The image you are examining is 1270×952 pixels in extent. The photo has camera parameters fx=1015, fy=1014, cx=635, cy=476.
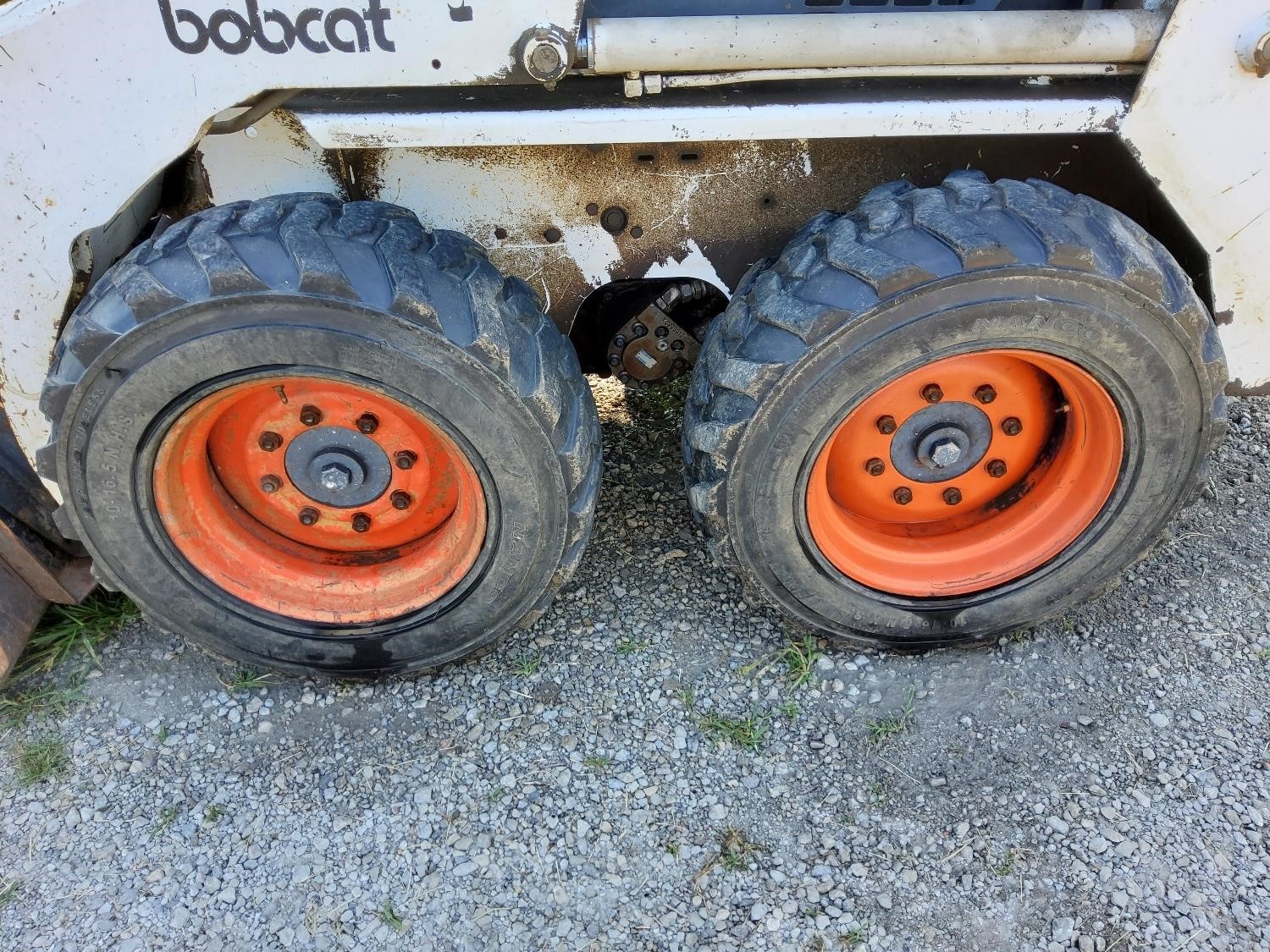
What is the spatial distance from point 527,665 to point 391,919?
0.72 m

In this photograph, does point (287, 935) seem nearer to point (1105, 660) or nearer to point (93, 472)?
point (93, 472)

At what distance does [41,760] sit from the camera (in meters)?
2.51

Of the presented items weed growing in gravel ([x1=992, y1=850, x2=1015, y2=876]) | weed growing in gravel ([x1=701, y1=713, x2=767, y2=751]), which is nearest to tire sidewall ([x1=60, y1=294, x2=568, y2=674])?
weed growing in gravel ([x1=701, y1=713, x2=767, y2=751])

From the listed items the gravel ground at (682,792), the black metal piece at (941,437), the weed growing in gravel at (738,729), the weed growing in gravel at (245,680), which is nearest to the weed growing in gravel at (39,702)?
the gravel ground at (682,792)

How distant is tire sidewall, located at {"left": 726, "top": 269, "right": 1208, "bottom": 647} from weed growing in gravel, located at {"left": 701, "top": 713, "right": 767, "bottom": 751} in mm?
288

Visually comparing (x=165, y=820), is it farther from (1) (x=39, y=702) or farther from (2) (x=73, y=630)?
(2) (x=73, y=630)

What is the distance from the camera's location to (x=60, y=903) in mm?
2223

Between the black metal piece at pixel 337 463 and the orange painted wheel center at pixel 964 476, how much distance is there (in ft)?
3.42

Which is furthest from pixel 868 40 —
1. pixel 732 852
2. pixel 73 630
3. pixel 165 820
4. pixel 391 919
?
pixel 73 630

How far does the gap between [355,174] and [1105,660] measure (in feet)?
7.32

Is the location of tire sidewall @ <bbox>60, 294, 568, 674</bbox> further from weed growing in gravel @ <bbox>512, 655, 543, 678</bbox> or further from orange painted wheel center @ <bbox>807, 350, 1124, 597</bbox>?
orange painted wheel center @ <bbox>807, 350, 1124, 597</bbox>

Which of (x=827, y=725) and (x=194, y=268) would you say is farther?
(x=827, y=725)

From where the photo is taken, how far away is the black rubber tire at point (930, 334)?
2.09 meters

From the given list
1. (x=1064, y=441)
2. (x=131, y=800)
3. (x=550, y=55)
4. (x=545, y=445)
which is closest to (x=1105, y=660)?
(x=1064, y=441)
